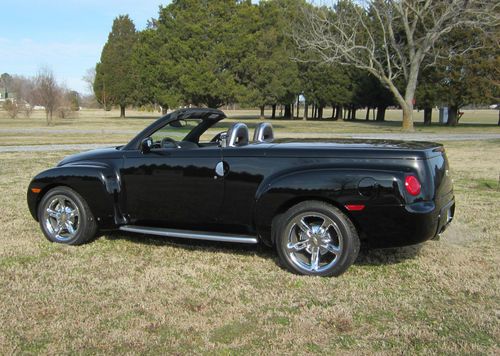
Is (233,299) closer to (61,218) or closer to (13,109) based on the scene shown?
(61,218)

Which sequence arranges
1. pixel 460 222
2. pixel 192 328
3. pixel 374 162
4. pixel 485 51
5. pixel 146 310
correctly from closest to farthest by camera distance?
pixel 192 328
pixel 146 310
pixel 374 162
pixel 460 222
pixel 485 51

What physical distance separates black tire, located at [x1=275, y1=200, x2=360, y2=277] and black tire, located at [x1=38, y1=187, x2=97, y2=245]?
2.18m

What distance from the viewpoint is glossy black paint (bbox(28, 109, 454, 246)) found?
428 cm

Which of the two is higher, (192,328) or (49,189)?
(49,189)

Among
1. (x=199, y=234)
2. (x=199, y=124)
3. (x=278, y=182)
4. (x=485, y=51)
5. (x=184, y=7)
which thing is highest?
(x=184, y=7)

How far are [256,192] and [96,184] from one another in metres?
1.78

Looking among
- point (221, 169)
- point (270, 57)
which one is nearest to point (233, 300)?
point (221, 169)

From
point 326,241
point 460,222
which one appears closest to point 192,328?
point 326,241

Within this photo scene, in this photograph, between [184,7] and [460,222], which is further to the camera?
[184,7]

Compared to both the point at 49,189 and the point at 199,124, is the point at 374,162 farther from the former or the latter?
the point at 49,189

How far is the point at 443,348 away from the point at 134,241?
370 centimetres

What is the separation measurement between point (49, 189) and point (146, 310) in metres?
2.51

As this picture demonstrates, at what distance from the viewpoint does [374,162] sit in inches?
170

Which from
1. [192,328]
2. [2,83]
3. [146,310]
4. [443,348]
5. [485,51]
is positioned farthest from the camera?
[2,83]
